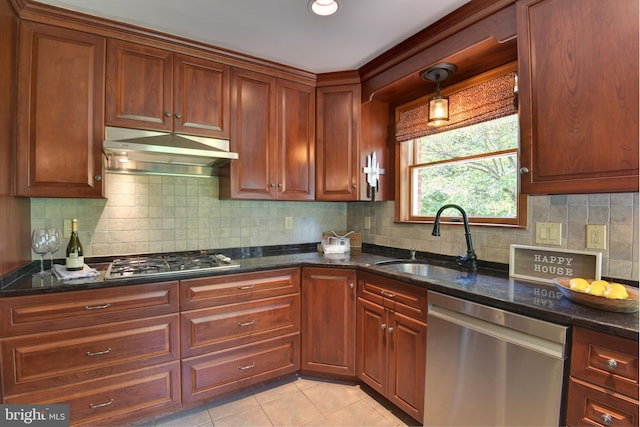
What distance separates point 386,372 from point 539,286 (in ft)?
3.30

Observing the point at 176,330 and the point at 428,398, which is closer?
the point at 428,398

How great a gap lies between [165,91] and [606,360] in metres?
2.58

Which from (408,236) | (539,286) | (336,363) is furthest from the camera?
(408,236)

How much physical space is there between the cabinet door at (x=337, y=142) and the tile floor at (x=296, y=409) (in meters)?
1.45

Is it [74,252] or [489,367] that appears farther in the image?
[74,252]

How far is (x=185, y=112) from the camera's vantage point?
6.79 ft

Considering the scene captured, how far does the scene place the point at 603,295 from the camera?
1.13m

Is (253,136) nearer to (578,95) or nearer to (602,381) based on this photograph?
(578,95)

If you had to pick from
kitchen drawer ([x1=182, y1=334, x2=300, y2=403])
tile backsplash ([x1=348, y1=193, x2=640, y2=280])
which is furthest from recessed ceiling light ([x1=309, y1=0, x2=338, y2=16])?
kitchen drawer ([x1=182, y1=334, x2=300, y2=403])

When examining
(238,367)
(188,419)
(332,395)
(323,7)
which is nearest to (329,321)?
(332,395)

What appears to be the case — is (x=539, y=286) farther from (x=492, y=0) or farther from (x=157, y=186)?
(x=157, y=186)

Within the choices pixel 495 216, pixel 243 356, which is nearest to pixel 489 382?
pixel 495 216

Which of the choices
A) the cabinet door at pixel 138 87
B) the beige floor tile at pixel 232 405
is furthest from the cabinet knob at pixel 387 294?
the cabinet door at pixel 138 87

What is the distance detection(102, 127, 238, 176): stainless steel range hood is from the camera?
5.87 ft
